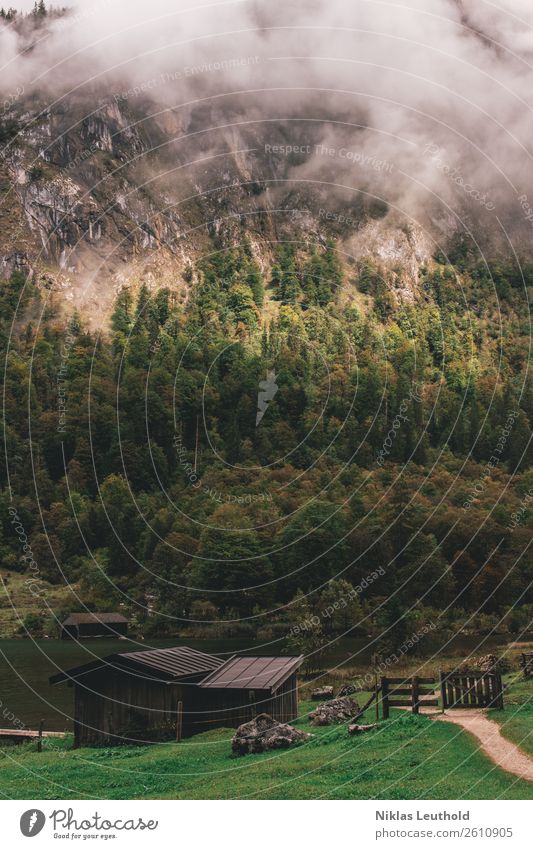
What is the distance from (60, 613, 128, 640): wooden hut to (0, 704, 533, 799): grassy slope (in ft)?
193

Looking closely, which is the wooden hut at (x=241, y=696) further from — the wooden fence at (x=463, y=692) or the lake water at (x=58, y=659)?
the lake water at (x=58, y=659)

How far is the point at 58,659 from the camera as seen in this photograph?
2697 inches

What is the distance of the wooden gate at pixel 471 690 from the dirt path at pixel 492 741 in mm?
347

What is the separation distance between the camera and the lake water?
146ft

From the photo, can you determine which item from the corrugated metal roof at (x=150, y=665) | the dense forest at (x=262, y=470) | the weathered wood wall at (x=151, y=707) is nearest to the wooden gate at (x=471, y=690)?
the weathered wood wall at (x=151, y=707)

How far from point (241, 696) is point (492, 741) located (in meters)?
10.8

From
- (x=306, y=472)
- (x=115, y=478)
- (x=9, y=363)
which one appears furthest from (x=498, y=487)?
(x=9, y=363)

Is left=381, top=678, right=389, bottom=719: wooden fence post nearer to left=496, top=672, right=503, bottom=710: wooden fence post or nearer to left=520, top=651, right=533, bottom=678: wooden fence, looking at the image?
left=496, top=672, right=503, bottom=710: wooden fence post

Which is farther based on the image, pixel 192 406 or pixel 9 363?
pixel 192 406

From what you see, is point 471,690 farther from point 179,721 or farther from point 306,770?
point 179,721

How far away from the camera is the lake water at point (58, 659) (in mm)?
44466
